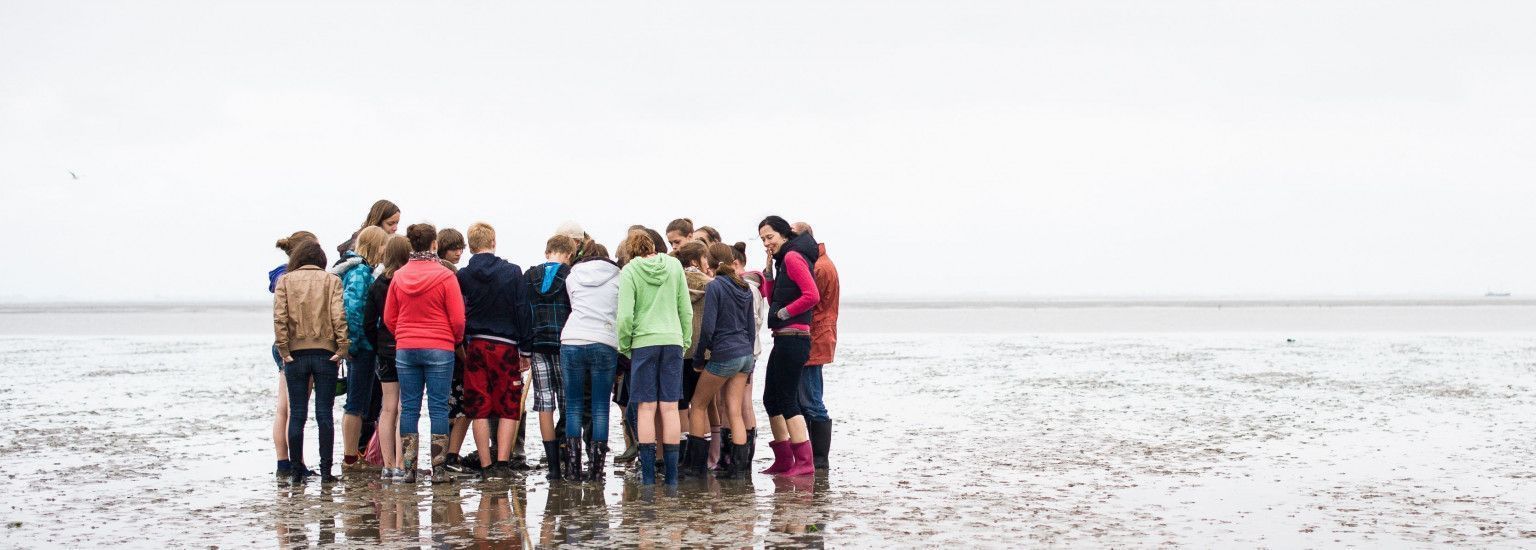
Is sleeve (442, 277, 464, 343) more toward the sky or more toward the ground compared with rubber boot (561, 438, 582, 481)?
more toward the sky

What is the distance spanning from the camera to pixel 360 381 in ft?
28.6

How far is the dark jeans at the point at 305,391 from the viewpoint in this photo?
8312 millimetres

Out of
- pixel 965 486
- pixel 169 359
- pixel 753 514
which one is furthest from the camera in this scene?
pixel 169 359

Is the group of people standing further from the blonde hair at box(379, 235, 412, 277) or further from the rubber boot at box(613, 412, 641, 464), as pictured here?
the rubber boot at box(613, 412, 641, 464)

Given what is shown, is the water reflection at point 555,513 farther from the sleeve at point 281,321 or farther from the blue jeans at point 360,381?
the sleeve at point 281,321

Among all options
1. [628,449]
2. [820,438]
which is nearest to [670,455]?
[820,438]

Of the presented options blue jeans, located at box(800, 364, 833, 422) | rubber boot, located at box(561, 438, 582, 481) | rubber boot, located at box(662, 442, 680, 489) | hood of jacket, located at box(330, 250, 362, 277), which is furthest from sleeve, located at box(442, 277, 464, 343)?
blue jeans, located at box(800, 364, 833, 422)

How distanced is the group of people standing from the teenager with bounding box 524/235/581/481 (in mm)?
12

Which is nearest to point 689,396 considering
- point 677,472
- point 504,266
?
point 677,472

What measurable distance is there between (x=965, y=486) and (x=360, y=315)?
168 inches

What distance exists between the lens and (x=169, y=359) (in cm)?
2264

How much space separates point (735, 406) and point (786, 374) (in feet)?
1.40

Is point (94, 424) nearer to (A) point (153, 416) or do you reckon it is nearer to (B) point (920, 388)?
(A) point (153, 416)

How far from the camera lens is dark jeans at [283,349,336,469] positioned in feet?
27.3
